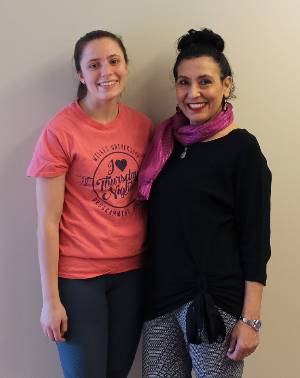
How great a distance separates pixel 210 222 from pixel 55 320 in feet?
1.65

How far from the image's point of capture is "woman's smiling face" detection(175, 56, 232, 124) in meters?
1.17

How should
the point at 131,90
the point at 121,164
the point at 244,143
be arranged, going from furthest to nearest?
the point at 131,90, the point at 121,164, the point at 244,143

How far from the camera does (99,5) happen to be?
1317mm

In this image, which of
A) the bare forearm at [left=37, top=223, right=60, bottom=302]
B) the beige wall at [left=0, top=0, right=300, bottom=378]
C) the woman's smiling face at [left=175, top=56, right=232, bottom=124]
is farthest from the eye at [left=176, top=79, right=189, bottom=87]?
the bare forearm at [left=37, top=223, right=60, bottom=302]

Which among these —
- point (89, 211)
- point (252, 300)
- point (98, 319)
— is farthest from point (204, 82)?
point (98, 319)

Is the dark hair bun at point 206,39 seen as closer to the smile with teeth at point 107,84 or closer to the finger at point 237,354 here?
the smile with teeth at point 107,84

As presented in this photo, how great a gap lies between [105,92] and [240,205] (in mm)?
479

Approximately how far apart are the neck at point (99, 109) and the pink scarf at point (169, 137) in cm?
16

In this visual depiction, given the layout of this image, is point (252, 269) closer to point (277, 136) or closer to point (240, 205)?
point (240, 205)

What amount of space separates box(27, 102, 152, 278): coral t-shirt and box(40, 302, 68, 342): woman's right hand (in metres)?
0.09

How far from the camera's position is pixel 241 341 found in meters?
1.13

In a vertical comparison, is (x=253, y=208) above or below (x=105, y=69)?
below

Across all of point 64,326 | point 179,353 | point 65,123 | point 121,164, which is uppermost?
point 65,123

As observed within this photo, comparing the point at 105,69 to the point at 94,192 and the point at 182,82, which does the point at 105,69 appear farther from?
the point at 94,192
